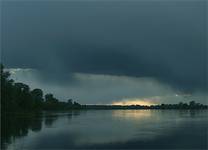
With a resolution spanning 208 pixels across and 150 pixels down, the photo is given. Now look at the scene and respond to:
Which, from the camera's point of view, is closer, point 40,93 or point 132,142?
point 132,142

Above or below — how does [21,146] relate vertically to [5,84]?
below

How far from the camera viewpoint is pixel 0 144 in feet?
111

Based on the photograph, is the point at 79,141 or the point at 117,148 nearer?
the point at 117,148

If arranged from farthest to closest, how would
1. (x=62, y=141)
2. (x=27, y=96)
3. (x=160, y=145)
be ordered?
(x=27, y=96) → (x=62, y=141) → (x=160, y=145)

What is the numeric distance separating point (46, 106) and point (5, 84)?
74.0 metres

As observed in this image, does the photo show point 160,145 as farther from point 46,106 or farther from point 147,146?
point 46,106

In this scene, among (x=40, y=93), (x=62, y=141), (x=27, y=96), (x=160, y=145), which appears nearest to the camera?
(x=160, y=145)

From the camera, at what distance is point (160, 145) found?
35.2m

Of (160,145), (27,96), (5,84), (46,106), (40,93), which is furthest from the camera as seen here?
(46,106)

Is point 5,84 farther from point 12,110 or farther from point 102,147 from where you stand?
point 102,147

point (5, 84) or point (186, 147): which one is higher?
point (5, 84)

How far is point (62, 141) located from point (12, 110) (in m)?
66.0

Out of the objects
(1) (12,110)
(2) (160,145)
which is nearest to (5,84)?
(1) (12,110)

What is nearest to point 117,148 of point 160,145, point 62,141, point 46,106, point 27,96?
point 160,145
